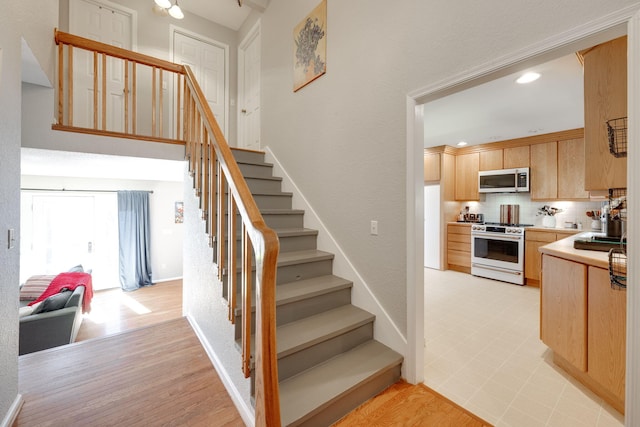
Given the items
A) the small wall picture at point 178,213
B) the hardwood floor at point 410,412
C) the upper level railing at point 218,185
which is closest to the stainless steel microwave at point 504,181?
the hardwood floor at point 410,412

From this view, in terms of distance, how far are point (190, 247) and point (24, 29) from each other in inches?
73.5

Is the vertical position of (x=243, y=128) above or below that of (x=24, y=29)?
above

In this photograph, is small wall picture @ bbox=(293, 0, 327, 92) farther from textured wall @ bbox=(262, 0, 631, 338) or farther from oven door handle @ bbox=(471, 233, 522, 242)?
oven door handle @ bbox=(471, 233, 522, 242)

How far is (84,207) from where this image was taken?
5738 mm

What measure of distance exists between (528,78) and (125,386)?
4.13 meters

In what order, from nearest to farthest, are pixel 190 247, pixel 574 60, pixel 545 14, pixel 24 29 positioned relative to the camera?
pixel 545 14, pixel 24 29, pixel 574 60, pixel 190 247

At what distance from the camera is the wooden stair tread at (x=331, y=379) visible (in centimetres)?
136

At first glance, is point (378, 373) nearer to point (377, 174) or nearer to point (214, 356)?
point (214, 356)

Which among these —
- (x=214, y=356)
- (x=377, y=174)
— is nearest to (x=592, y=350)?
(x=377, y=174)

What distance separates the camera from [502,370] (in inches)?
78.3

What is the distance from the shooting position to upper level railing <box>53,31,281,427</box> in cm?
111

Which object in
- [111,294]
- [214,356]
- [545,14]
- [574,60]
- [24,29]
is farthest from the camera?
[111,294]

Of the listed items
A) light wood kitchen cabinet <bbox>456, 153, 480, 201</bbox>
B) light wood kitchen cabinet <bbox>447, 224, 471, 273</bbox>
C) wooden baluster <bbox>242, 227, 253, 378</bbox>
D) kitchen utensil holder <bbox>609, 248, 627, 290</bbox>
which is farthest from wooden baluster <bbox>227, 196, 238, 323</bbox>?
Result: light wood kitchen cabinet <bbox>456, 153, 480, 201</bbox>

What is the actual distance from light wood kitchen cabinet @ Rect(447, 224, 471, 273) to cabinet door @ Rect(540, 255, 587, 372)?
9.46 feet
